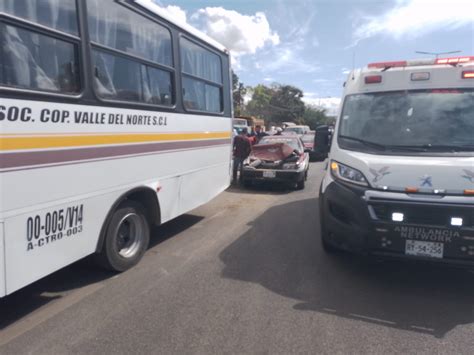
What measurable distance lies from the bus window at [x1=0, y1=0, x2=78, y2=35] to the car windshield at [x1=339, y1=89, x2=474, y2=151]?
3.29 m

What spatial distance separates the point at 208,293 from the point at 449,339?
2.25m

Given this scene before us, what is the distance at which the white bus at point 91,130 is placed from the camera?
2.92 metres

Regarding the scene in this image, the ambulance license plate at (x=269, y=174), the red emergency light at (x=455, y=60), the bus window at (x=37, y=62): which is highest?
the red emergency light at (x=455, y=60)

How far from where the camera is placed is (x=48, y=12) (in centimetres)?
320

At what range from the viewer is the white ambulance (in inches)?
146

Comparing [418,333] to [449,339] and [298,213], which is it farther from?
[298,213]

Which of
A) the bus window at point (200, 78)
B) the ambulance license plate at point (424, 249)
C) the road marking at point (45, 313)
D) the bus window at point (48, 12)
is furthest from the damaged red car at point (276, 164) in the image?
the bus window at point (48, 12)

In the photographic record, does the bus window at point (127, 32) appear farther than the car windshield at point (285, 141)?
No

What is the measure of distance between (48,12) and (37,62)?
470 millimetres

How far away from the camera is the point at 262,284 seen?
416cm

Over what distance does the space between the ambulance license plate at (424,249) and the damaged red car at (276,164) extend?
6214 millimetres

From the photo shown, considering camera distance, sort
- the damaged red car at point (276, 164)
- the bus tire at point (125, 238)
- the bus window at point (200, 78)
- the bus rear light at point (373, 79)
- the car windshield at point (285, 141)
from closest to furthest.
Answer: the bus tire at point (125, 238), the bus rear light at point (373, 79), the bus window at point (200, 78), the damaged red car at point (276, 164), the car windshield at point (285, 141)

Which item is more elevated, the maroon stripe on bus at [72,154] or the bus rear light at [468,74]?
the bus rear light at [468,74]

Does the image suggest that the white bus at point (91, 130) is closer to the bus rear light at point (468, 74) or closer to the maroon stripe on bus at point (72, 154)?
the maroon stripe on bus at point (72, 154)
